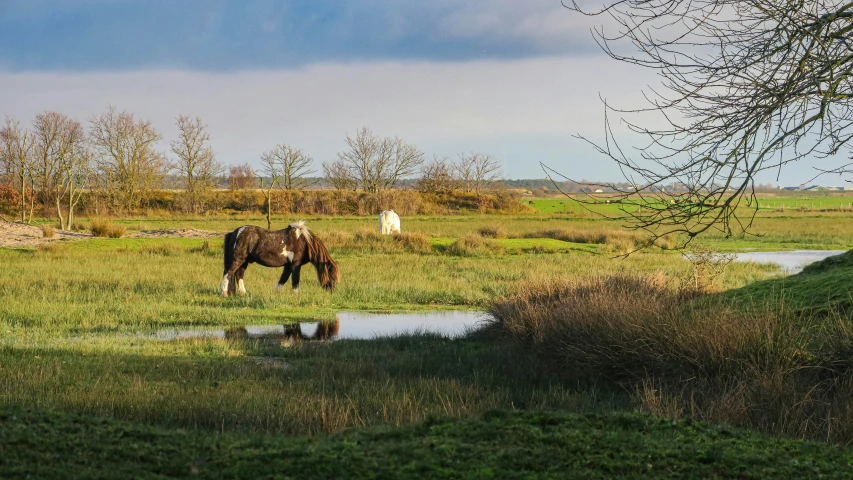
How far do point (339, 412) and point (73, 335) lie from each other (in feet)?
27.7

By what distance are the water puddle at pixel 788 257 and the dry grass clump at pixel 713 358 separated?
805 inches

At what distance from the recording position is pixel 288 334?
15.0 m

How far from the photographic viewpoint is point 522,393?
32.4 ft

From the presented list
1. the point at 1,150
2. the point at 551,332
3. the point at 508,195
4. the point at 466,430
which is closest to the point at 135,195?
the point at 1,150

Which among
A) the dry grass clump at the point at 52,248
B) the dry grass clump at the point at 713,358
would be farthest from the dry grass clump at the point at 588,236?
the dry grass clump at the point at 713,358

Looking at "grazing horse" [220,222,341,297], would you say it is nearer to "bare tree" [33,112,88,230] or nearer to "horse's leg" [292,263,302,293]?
"horse's leg" [292,263,302,293]

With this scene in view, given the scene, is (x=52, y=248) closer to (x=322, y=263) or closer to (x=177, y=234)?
(x=177, y=234)

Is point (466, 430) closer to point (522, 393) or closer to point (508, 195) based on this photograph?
point (522, 393)

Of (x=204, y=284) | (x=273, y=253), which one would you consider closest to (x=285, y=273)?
(x=273, y=253)

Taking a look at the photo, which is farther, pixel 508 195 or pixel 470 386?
pixel 508 195

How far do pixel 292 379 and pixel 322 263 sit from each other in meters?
10.5

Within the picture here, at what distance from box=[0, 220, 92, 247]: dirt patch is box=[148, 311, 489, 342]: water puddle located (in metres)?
21.2

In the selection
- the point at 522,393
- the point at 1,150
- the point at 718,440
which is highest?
the point at 1,150

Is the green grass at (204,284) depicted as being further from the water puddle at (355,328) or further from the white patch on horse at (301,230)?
the white patch on horse at (301,230)
